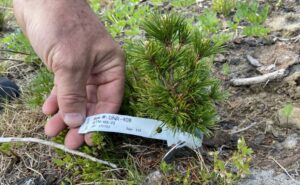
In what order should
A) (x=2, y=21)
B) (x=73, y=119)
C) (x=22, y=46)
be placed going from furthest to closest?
(x=2, y=21) → (x=22, y=46) → (x=73, y=119)

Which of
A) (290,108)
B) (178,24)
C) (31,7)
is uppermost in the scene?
(178,24)

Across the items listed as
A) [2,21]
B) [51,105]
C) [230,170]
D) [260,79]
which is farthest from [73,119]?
[2,21]

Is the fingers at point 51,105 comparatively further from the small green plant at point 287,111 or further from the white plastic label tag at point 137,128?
the small green plant at point 287,111

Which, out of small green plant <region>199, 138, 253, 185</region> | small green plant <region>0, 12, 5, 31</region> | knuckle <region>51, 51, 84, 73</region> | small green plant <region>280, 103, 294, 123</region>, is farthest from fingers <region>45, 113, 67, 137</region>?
small green plant <region>0, 12, 5, 31</region>

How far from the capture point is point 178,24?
2.13m

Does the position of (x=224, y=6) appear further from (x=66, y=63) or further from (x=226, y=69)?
(x=66, y=63)

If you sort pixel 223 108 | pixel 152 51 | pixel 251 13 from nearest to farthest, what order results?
pixel 152 51
pixel 223 108
pixel 251 13

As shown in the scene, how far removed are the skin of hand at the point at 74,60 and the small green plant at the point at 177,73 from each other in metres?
0.36

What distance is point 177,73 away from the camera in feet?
7.24

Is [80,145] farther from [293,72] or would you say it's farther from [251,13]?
[251,13]

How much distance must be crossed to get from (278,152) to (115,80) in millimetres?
1024

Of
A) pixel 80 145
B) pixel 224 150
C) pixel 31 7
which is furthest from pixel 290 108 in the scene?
pixel 31 7

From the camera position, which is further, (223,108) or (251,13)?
(251,13)

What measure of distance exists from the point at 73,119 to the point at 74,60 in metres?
0.34
